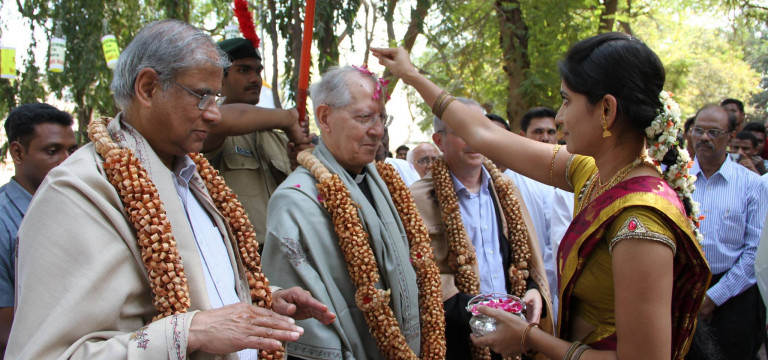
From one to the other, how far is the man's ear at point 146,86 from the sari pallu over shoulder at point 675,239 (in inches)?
62.3

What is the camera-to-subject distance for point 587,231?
6.80ft

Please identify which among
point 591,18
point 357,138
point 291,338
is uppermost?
point 591,18

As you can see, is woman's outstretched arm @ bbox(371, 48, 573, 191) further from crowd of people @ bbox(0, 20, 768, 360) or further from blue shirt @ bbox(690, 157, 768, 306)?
blue shirt @ bbox(690, 157, 768, 306)

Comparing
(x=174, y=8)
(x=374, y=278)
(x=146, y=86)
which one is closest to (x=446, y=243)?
(x=374, y=278)

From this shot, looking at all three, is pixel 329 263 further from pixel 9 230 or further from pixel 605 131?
pixel 9 230

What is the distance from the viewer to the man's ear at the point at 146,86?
1969 mm

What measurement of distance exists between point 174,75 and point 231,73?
1.92 m

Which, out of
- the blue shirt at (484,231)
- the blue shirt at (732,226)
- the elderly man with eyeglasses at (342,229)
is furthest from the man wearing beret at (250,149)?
the blue shirt at (732,226)

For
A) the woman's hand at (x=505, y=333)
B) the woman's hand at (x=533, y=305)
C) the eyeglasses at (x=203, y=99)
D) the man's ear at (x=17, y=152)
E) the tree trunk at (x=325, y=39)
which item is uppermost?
the tree trunk at (x=325, y=39)

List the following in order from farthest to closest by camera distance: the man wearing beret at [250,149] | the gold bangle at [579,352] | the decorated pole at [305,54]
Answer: the man wearing beret at [250,149] < the decorated pole at [305,54] < the gold bangle at [579,352]

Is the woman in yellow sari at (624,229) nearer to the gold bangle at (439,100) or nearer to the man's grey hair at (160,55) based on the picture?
the gold bangle at (439,100)

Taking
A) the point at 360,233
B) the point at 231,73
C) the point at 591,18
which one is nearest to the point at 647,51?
the point at 360,233

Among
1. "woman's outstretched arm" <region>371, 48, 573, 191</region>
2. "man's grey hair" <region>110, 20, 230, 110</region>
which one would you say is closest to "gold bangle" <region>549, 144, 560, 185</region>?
"woman's outstretched arm" <region>371, 48, 573, 191</region>

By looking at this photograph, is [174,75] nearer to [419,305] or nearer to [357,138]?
[357,138]
